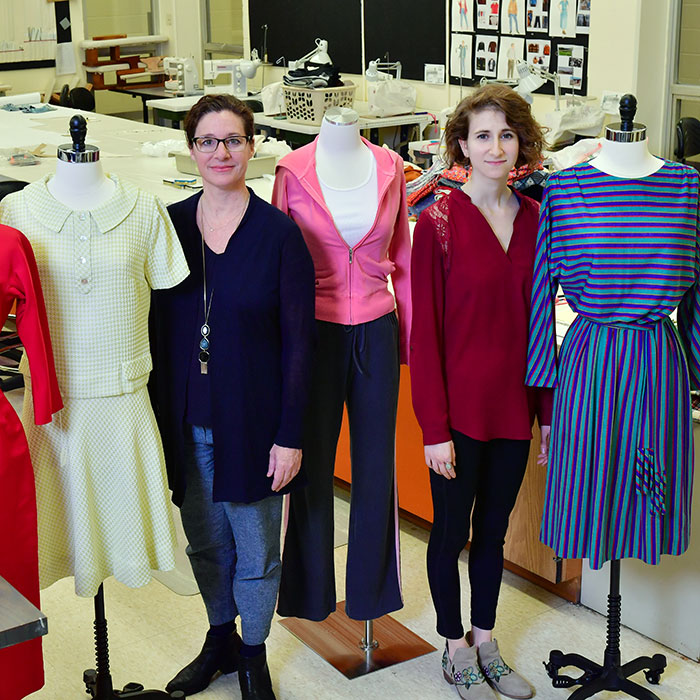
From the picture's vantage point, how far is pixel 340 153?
7.93 ft

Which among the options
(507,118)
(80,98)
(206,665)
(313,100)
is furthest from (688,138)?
(80,98)

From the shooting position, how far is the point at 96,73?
30.2 feet

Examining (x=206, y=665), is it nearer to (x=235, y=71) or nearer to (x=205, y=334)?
(x=205, y=334)

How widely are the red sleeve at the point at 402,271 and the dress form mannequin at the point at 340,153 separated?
138 millimetres

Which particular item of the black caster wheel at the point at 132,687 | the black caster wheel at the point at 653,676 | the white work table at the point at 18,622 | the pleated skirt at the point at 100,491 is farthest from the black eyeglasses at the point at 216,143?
the black caster wheel at the point at 653,676

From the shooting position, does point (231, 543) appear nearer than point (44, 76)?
Yes

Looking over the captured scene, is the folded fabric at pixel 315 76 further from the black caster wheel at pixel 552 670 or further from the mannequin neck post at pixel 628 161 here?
the black caster wheel at pixel 552 670

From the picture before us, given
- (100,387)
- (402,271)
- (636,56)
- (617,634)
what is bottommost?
(617,634)

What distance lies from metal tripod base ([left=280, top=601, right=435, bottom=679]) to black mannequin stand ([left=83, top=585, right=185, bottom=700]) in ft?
1.50

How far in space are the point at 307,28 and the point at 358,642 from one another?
19.6 ft

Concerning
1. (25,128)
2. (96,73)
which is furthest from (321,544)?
(96,73)

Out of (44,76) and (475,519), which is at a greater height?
(44,76)

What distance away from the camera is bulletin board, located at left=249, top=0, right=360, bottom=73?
7.57 metres

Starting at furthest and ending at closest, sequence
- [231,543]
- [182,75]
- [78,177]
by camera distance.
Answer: [182,75]
[231,543]
[78,177]
